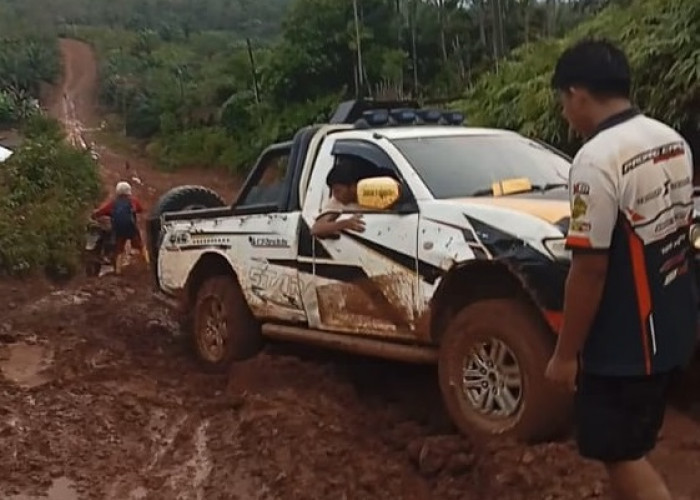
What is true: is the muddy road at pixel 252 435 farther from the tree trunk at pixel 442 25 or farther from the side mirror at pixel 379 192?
the tree trunk at pixel 442 25

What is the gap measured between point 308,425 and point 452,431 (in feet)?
2.60

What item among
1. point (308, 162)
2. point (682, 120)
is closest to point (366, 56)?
point (682, 120)

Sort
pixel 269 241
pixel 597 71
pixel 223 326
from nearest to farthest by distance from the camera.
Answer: pixel 597 71 < pixel 269 241 < pixel 223 326

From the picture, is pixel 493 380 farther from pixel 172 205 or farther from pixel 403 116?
pixel 172 205

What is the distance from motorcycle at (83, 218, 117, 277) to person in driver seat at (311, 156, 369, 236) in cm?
851

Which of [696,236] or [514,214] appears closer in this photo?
[696,236]

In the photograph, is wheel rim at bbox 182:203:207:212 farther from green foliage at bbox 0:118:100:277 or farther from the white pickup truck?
green foliage at bbox 0:118:100:277

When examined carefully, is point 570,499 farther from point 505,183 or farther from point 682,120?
point 682,120

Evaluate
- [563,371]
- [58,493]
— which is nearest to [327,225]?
[58,493]

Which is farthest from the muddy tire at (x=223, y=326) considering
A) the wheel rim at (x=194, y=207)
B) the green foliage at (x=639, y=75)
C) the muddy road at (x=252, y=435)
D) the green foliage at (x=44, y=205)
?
the green foliage at (x=44, y=205)

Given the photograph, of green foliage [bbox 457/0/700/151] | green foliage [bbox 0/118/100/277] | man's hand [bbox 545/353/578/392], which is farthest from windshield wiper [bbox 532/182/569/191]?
green foliage [bbox 0/118/100/277]

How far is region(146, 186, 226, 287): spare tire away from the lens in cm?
954

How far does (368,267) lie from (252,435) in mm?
1141

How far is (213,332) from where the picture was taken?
27.5 ft
